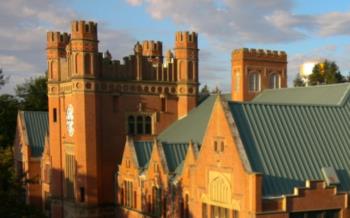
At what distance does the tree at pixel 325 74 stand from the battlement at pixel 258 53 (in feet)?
125

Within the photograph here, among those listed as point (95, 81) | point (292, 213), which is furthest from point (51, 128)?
point (292, 213)

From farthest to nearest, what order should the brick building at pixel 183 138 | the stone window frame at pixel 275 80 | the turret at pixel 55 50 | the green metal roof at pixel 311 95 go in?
the turret at pixel 55 50 → the stone window frame at pixel 275 80 → the green metal roof at pixel 311 95 → the brick building at pixel 183 138

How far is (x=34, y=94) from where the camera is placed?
297ft

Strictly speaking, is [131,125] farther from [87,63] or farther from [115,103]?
[87,63]

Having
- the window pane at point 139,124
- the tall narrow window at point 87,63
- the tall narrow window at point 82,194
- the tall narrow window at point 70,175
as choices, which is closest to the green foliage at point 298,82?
the window pane at point 139,124

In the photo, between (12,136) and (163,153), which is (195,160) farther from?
(12,136)

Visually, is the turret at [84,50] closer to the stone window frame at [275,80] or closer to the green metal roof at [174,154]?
the green metal roof at [174,154]

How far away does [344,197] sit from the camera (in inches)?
1086

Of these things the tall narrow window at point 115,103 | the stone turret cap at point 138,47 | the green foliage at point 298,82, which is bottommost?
the tall narrow window at point 115,103

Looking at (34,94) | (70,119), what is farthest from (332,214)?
(34,94)

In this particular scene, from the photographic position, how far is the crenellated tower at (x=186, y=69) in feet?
154

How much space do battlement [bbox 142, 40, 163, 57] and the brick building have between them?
0.37 feet

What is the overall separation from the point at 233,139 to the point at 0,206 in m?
14.0

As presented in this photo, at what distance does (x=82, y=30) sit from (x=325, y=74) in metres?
54.2
